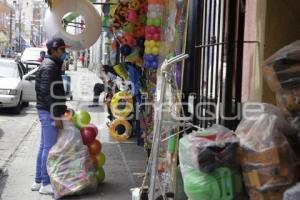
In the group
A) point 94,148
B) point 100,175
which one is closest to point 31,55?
point 100,175

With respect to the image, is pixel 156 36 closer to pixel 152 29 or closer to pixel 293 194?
pixel 152 29

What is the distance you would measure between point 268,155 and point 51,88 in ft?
12.6

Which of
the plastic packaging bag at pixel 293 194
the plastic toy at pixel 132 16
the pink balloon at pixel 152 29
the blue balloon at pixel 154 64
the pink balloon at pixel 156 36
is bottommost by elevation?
the plastic packaging bag at pixel 293 194

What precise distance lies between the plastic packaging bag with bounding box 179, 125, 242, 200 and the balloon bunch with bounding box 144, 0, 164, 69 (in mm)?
3671

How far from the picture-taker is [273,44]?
423cm

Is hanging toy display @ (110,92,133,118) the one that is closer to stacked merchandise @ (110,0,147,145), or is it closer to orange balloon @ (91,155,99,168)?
stacked merchandise @ (110,0,147,145)

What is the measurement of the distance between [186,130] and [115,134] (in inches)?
235

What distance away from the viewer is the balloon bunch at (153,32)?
6.80 metres

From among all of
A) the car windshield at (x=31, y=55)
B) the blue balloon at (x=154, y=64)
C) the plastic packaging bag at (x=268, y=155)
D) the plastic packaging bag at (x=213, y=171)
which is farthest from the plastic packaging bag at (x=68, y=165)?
the car windshield at (x=31, y=55)

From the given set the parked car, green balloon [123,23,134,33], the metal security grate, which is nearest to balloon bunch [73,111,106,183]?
green balloon [123,23,134,33]

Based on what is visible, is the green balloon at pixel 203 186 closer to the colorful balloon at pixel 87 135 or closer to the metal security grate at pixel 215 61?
the metal security grate at pixel 215 61

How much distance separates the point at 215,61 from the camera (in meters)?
4.71

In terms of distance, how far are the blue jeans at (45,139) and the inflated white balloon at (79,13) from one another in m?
2.19

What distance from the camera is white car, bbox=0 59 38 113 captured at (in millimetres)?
14664
